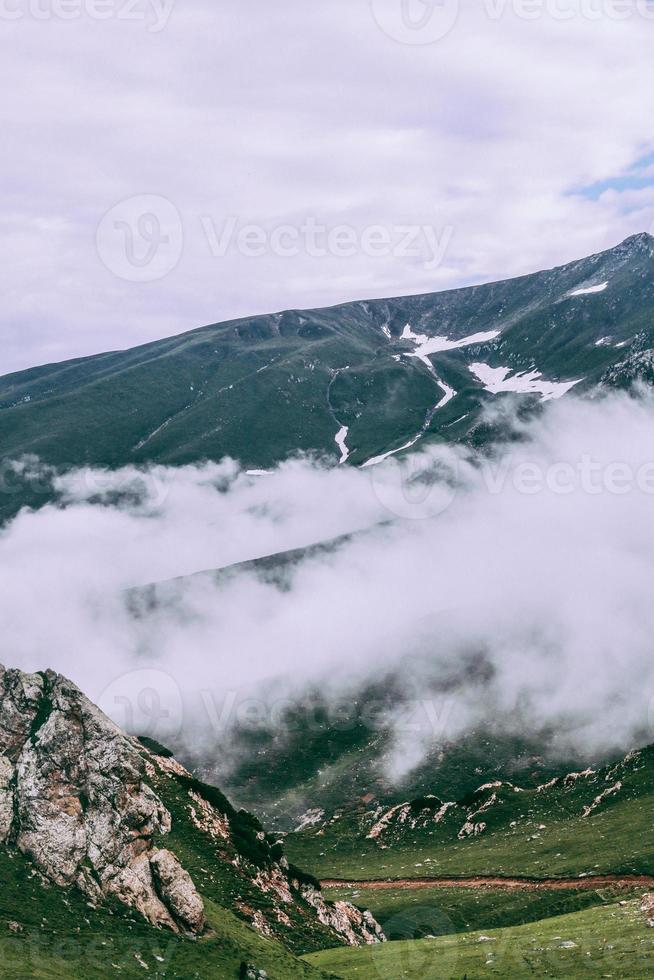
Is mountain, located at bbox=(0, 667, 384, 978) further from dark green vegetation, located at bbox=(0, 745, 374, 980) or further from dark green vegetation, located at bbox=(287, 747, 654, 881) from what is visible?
dark green vegetation, located at bbox=(287, 747, 654, 881)

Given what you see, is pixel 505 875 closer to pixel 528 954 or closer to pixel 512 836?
pixel 512 836

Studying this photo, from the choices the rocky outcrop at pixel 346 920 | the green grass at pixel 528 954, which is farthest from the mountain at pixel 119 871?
the green grass at pixel 528 954

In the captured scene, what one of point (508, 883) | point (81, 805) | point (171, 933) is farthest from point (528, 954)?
point (508, 883)

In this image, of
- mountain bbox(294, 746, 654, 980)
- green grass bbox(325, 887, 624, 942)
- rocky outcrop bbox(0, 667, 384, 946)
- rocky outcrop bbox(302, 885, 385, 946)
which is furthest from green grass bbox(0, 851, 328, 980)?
green grass bbox(325, 887, 624, 942)

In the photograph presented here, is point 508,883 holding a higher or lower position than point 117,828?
lower

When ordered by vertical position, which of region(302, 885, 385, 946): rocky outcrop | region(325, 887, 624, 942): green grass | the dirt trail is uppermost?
region(302, 885, 385, 946): rocky outcrop

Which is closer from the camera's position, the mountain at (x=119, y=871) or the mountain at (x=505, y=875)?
the mountain at (x=119, y=871)

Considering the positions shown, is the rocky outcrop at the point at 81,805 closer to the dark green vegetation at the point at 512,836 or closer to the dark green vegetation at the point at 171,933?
the dark green vegetation at the point at 171,933
